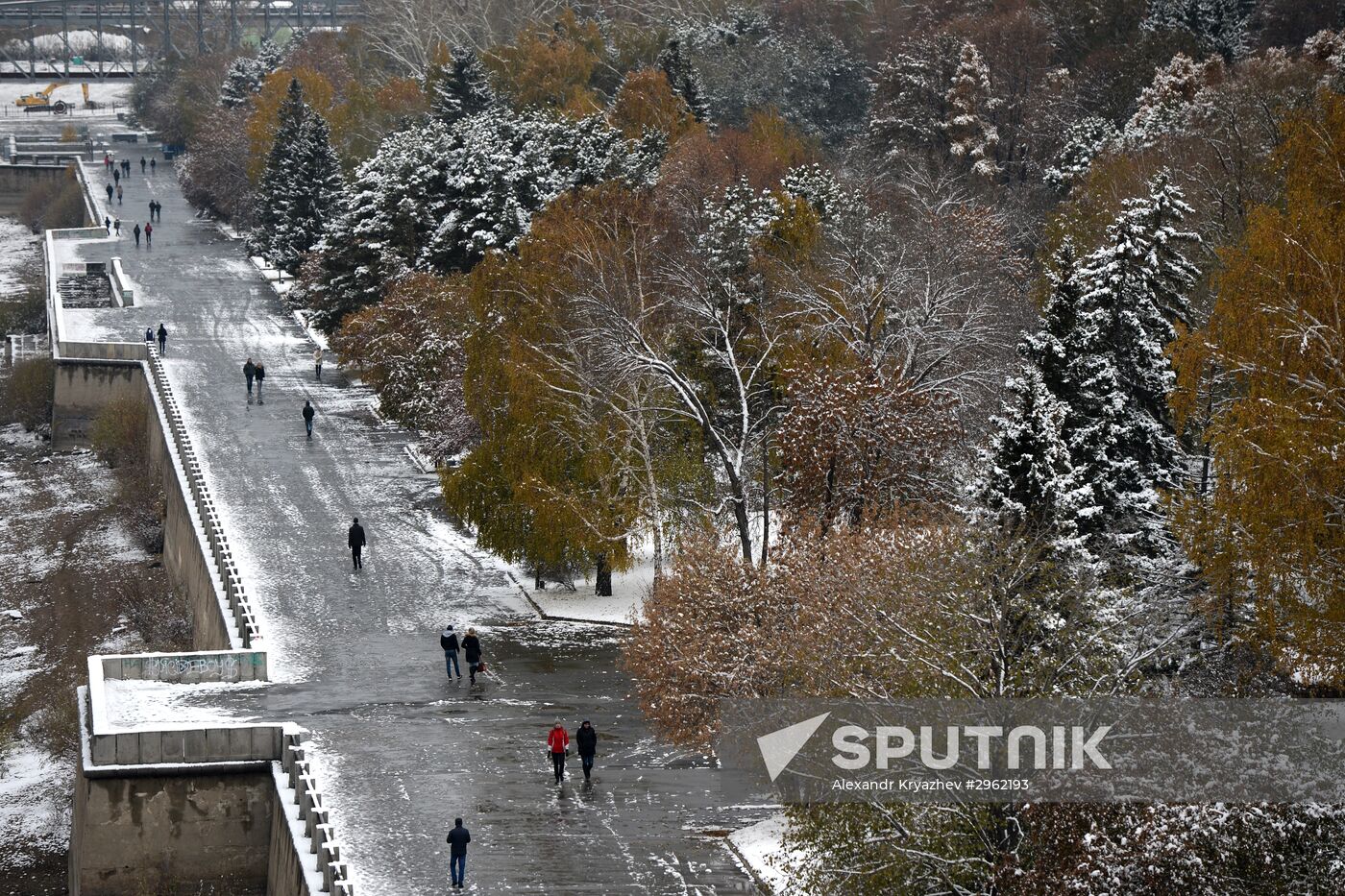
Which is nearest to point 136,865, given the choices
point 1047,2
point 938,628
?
point 938,628

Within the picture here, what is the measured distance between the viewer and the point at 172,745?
2848cm

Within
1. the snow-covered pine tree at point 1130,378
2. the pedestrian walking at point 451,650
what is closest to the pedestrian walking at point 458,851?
the pedestrian walking at point 451,650

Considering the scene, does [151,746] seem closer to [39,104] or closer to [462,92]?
[462,92]

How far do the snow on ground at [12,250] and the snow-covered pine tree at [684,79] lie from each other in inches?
1314

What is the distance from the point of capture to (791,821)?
69.1 feet

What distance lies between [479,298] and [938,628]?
78.0ft

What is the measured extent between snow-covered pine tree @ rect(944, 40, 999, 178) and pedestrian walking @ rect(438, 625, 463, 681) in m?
37.0

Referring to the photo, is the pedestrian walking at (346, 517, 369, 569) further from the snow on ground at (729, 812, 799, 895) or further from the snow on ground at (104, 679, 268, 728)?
the snow on ground at (729, 812, 799, 895)

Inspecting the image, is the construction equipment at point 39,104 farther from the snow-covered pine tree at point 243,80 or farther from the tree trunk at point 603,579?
the tree trunk at point 603,579

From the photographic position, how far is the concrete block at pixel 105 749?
28234 millimetres

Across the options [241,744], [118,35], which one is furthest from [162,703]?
[118,35]

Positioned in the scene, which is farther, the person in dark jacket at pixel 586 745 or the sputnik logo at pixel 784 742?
the person in dark jacket at pixel 586 745

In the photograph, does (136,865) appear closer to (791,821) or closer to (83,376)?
(791,821)

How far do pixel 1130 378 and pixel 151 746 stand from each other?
16.4 meters
